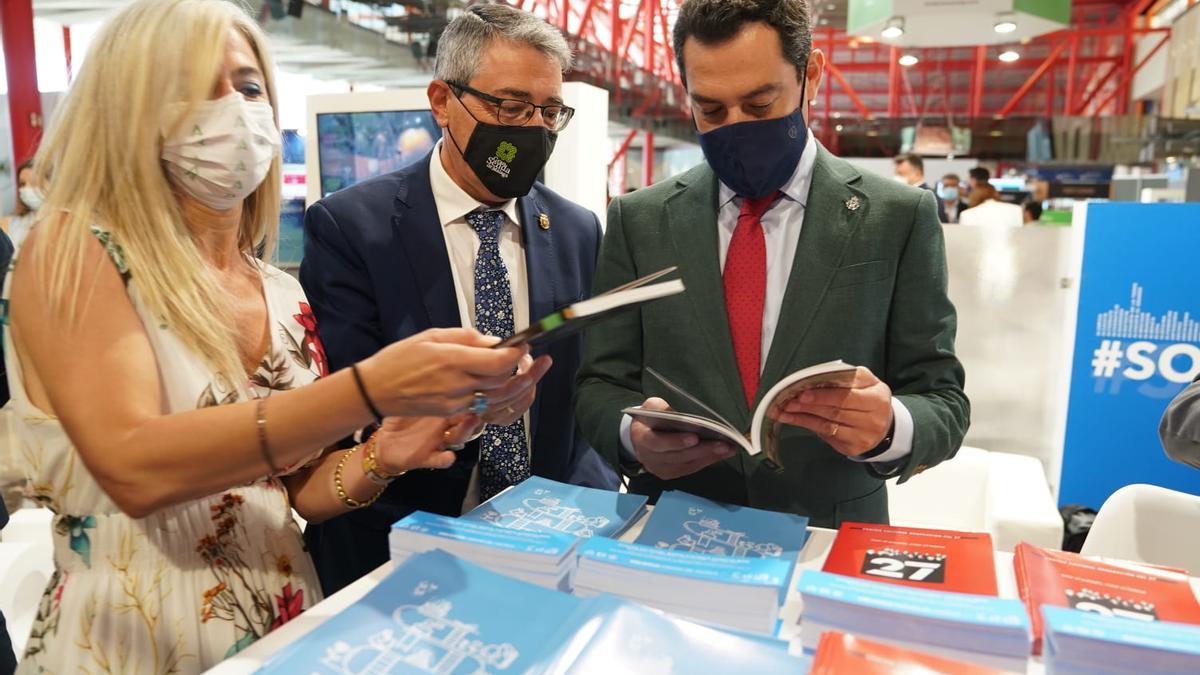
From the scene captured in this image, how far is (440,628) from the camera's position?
1.09m

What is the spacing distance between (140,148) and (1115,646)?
148 cm

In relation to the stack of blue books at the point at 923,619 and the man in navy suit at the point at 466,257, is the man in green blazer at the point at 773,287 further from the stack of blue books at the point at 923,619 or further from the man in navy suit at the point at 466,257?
the stack of blue books at the point at 923,619

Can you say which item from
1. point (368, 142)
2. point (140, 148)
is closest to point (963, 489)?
point (140, 148)

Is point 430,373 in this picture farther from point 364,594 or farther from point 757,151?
point 757,151

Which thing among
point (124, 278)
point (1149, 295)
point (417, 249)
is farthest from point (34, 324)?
point (1149, 295)

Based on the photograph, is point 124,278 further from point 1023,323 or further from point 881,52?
point 881,52

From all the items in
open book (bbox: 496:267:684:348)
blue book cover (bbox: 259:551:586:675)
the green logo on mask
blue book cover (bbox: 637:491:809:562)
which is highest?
the green logo on mask

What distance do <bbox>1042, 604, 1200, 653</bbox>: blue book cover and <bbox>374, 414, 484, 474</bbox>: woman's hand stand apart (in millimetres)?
946

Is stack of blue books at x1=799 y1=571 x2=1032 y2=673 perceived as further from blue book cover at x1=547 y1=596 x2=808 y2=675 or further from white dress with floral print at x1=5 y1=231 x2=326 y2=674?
white dress with floral print at x1=5 y1=231 x2=326 y2=674

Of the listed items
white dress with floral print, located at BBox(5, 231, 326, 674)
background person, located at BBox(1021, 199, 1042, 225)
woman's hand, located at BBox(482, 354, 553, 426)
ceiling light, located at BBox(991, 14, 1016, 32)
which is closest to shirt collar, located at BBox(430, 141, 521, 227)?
woman's hand, located at BBox(482, 354, 553, 426)

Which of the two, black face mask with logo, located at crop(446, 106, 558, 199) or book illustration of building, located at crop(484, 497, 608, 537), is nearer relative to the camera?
book illustration of building, located at crop(484, 497, 608, 537)

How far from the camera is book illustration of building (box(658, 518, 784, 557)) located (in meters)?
1.34

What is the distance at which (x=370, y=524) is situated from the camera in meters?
2.00

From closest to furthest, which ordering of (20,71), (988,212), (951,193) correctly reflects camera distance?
(20,71)
(988,212)
(951,193)
